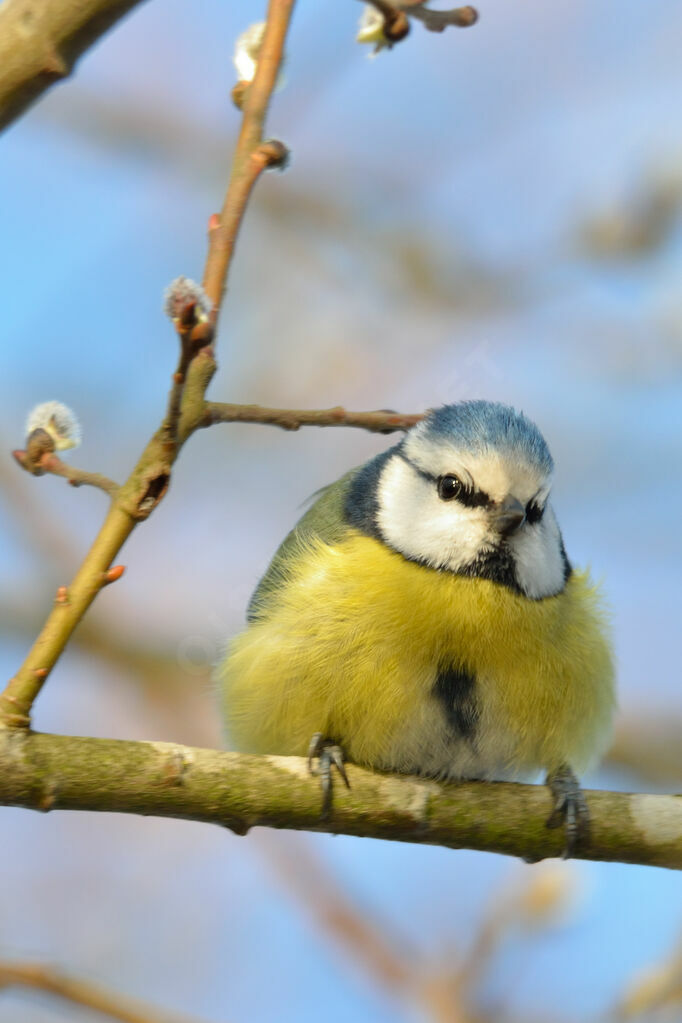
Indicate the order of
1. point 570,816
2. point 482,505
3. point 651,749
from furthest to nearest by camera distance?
point 651,749, point 482,505, point 570,816

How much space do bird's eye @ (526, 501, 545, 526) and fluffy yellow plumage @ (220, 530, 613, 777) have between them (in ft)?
0.60

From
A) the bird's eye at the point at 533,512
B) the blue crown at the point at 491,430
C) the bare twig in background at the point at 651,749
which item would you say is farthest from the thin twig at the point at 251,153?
the bare twig in background at the point at 651,749

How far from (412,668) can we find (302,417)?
953mm

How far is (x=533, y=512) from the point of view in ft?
9.16

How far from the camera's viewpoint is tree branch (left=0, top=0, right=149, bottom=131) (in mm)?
1629

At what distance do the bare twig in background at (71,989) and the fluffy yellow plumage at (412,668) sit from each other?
869 millimetres

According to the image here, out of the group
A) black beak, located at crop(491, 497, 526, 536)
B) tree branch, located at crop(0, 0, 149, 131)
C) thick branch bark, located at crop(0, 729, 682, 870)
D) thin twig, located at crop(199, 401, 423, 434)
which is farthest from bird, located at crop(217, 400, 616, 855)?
tree branch, located at crop(0, 0, 149, 131)

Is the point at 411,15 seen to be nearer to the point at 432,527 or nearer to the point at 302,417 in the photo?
the point at 302,417

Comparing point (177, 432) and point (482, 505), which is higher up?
point (482, 505)

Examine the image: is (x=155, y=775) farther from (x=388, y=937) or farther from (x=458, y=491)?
(x=388, y=937)

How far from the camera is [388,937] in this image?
138 inches

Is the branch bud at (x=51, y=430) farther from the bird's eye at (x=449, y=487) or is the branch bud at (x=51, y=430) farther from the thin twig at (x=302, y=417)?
the bird's eye at (x=449, y=487)

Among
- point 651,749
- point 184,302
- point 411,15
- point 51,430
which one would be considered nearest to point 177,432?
point 184,302

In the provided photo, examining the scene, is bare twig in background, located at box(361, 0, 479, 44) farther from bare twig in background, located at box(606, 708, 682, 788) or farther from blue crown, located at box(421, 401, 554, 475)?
bare twig in background, located at box(606, 708, 682, 788)
